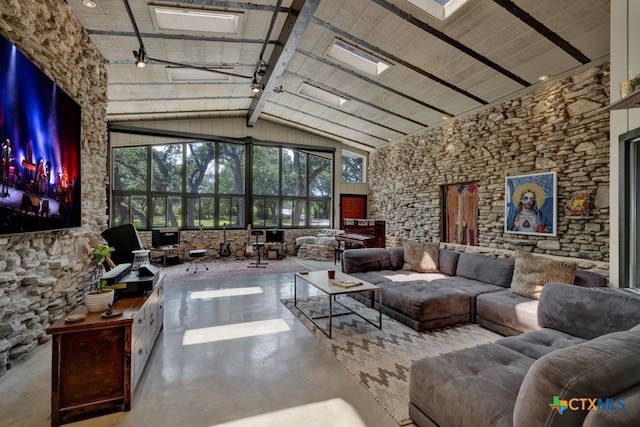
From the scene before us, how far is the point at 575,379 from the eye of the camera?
3.65ft

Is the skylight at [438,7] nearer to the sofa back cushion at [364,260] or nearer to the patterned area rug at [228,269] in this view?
the sofa back cushion at [364,260]

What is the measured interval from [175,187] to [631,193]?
915 cm

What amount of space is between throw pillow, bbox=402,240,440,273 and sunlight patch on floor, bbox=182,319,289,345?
2.36 m

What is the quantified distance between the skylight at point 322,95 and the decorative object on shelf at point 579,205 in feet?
15.6

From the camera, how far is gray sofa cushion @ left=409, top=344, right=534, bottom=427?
1461mm

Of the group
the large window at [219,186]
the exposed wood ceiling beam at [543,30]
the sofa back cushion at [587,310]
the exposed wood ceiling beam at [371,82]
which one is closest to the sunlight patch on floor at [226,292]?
the sofa back cushion at [587,310]

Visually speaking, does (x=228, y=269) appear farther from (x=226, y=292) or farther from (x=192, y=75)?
(x=192, y=75)

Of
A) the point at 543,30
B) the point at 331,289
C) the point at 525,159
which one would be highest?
the point at 543,30

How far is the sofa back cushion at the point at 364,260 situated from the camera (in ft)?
15.5

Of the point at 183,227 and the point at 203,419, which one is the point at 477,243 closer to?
the point at 203,419

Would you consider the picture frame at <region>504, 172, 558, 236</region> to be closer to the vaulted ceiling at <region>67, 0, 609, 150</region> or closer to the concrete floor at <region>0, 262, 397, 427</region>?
the vaulted ceiling at <region>67, 0, 609, 150</region>

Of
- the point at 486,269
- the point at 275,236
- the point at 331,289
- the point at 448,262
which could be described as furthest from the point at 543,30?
the point at 275,236

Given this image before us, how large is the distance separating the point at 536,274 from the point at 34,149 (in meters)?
5.39

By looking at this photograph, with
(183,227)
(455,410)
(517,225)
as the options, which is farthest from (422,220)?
(183,227)
